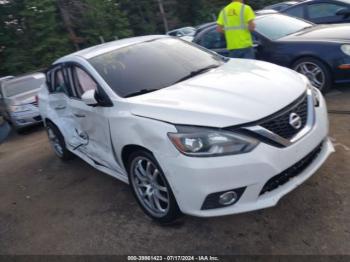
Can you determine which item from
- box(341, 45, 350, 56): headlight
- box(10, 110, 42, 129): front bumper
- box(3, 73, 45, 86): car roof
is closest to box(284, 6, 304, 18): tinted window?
box(341, 45, 350, 56): headlight

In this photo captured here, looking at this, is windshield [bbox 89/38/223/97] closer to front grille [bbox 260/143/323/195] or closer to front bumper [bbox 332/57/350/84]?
front grille [bbox 260/143/323/195]

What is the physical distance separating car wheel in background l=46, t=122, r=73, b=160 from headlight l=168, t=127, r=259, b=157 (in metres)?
3.07

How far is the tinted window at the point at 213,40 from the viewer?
7.28m

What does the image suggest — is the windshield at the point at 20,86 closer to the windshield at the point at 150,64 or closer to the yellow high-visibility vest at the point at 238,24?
Result: the yellow high-visibility vest at the point at 238,24

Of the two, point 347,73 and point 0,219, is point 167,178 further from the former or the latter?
point 347,73

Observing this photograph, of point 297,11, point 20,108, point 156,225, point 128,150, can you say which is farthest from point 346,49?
point 20,108

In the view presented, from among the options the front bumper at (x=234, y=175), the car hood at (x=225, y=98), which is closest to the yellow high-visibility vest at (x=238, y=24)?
the car hood at (x=225, y=98)

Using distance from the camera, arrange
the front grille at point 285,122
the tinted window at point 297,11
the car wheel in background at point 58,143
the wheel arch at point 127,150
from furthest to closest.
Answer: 1. the tinted window at point 297,11
2. the car wheel in background at point 58,143
3. the wheel arch at point 127,150
4. the front grille at point 285,122

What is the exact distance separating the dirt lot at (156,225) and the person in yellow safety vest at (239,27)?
1.99 m

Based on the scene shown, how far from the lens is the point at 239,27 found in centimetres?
633

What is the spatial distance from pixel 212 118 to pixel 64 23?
25.9 meters

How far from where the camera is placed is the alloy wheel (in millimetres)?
3321

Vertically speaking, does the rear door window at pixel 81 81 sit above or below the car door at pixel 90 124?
above

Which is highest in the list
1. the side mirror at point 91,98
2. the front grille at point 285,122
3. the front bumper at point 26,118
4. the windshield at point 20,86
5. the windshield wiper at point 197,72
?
the side mirror at point 91,98
